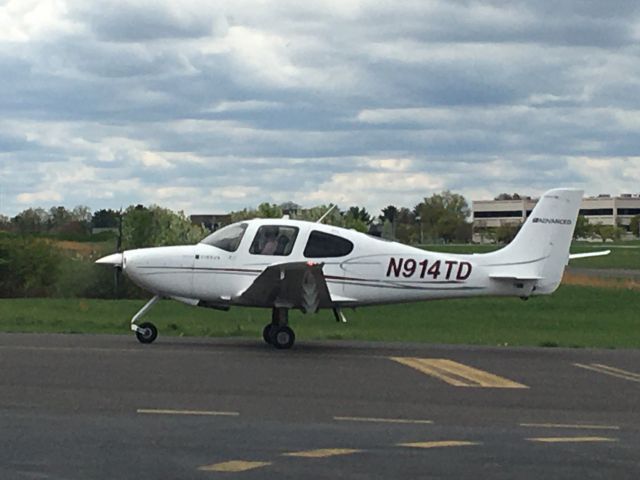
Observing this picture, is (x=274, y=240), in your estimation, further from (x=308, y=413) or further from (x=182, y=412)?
(x=182, y=412)

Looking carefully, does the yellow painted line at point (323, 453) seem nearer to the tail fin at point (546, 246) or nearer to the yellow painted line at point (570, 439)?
the yellow painted line at point (570, 439)

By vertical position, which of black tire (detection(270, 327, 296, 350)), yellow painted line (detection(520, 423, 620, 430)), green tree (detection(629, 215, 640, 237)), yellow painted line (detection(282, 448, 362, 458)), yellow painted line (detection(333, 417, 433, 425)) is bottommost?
yellow painted line (detection(520, 423, 620, 430))

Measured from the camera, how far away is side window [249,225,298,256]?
70.8ft

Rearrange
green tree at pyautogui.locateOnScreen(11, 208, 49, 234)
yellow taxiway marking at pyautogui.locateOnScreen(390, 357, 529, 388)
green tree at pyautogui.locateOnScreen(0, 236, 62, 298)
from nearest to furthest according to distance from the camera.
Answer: yellow taxiway marking at pyautogui.locateOnScreen(390, 357, 529, 388) < green tree at pyautogui.locateOnScreen(0, 236, 62, 298) < green tree at pyautogui.locateOnScreen(11, 208, 49, 234)

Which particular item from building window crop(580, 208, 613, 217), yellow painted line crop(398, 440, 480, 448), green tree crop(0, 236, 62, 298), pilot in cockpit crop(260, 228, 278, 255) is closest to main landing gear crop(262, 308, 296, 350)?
pilot in cockpit crop(260, 228, 278, 255)

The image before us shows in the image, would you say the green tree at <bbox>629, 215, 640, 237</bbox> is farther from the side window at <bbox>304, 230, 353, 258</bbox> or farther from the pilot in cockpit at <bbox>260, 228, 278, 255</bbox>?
the pilot in cockpit at <bbox>260, 228, 278, 255</bbox>

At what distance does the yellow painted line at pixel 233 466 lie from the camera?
920cm

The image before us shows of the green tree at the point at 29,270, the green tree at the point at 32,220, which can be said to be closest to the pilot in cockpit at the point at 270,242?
the green tree at the point at 29,270

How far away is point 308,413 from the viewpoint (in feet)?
42.2

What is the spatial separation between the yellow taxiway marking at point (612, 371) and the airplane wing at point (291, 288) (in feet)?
14.0

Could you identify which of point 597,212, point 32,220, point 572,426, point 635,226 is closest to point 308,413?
point 572,426

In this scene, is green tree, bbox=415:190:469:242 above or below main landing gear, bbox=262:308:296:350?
above

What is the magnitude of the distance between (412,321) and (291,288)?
14.3 metres

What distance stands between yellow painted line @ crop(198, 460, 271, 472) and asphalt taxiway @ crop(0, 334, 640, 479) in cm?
1
